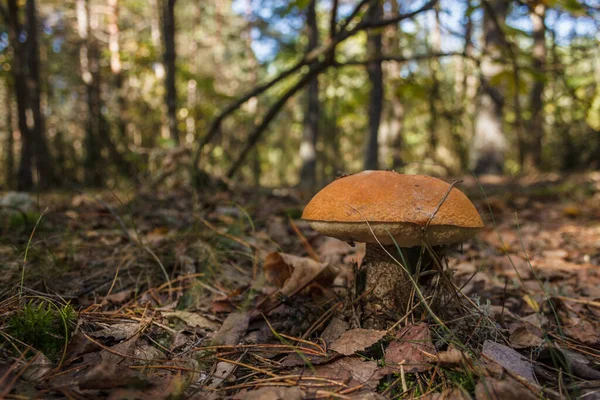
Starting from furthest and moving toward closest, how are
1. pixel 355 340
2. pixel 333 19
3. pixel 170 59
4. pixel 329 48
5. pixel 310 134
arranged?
pixel 310 134 → pixel 170 59 → pixel 329 48 → pixel 333 19 → pixel 355 340

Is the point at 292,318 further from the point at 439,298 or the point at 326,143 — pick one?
the point at 326,143

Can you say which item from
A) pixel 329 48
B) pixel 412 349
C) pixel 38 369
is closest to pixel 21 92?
pixel 329 48

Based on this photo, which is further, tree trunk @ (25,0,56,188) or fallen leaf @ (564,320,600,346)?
tree trunk @ (25,0,56,188)

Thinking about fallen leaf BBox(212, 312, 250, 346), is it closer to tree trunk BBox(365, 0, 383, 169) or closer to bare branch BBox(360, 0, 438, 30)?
bare branch BBox(360, 0, 438, 30)

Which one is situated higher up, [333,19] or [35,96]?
[333,19]

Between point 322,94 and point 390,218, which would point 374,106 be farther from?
point 322,94

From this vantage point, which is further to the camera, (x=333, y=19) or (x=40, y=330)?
(x=333, y=19)

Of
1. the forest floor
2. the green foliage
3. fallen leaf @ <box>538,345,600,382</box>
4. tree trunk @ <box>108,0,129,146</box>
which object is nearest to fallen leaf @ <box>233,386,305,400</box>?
the forest floor
